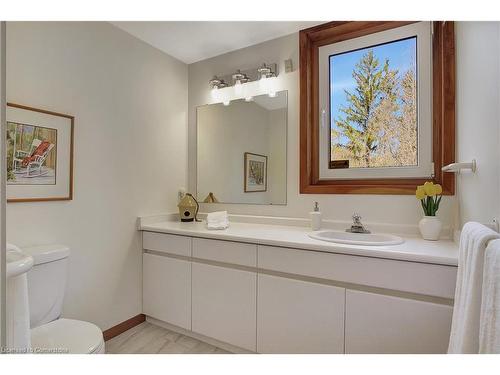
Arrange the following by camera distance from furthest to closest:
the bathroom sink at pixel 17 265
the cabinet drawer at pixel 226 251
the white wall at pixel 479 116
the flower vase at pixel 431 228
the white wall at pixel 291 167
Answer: the white wall at pixel 291 167
the cabinet drawer at pixel 226 251
the flower vase at pixel 431 228
the white wall at pixel 479 116
the bathroom sink at pixel 17 265

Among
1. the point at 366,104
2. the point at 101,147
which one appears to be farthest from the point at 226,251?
the point at 366,104

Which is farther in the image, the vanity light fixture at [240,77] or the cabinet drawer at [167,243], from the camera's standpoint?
the vanity light fixture at [240,77]

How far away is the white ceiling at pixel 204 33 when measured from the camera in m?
1.82

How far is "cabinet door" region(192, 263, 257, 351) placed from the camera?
150 cm

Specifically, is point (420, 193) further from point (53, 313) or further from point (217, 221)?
point (53, 313)

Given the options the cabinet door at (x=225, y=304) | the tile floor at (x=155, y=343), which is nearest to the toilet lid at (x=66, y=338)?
the tile floor at (x=155, y=343)

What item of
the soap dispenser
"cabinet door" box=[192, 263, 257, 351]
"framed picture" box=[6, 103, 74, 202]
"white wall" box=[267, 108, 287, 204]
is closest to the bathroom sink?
"framed picture" box=[6, 103, 74, 202]

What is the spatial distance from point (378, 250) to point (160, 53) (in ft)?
7.13

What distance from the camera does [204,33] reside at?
75.9 inches

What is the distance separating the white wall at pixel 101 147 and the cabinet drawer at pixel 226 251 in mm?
608

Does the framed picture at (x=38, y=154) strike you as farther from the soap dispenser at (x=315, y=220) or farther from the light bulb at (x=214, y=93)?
the soap dispenser at (x=315, y=220)

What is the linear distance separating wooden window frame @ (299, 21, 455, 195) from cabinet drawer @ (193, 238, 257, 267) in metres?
0.66

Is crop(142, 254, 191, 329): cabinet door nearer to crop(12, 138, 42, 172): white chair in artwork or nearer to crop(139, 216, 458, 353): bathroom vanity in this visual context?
crop(139, 216, 458, 353): bathroom vanity
